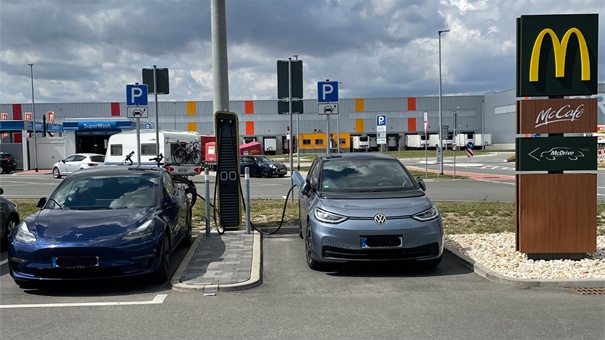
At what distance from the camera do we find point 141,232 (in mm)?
6375

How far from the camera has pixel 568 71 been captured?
7305 mm

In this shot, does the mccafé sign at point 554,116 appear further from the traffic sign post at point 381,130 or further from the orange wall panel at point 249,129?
the orange wall panel at point 249,129

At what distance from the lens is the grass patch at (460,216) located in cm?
1042

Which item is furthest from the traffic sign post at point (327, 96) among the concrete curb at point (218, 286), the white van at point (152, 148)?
the white van at point (152, 148)

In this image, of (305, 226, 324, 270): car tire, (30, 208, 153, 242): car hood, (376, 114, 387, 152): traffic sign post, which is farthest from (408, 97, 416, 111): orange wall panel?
(30, 208, 153, 242): car hood

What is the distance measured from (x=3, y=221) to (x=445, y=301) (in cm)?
753

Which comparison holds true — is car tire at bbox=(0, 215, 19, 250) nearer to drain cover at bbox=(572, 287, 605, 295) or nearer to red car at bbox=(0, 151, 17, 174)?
drain cover at bbox=(572, 287, 605, 295)

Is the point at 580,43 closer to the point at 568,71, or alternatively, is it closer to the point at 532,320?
the point at 568,71

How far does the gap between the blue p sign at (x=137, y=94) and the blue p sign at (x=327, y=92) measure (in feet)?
13.2

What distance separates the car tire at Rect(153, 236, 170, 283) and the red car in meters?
37.6

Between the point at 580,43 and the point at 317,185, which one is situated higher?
the point at 580,43

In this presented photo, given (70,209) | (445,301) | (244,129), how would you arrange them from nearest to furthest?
1. (445,301)
2. (70,209)
3. (244,129)

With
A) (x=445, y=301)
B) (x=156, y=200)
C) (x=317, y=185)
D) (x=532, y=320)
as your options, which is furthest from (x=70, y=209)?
(x=532, y=320)

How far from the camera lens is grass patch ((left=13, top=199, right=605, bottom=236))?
1042 centimetres
